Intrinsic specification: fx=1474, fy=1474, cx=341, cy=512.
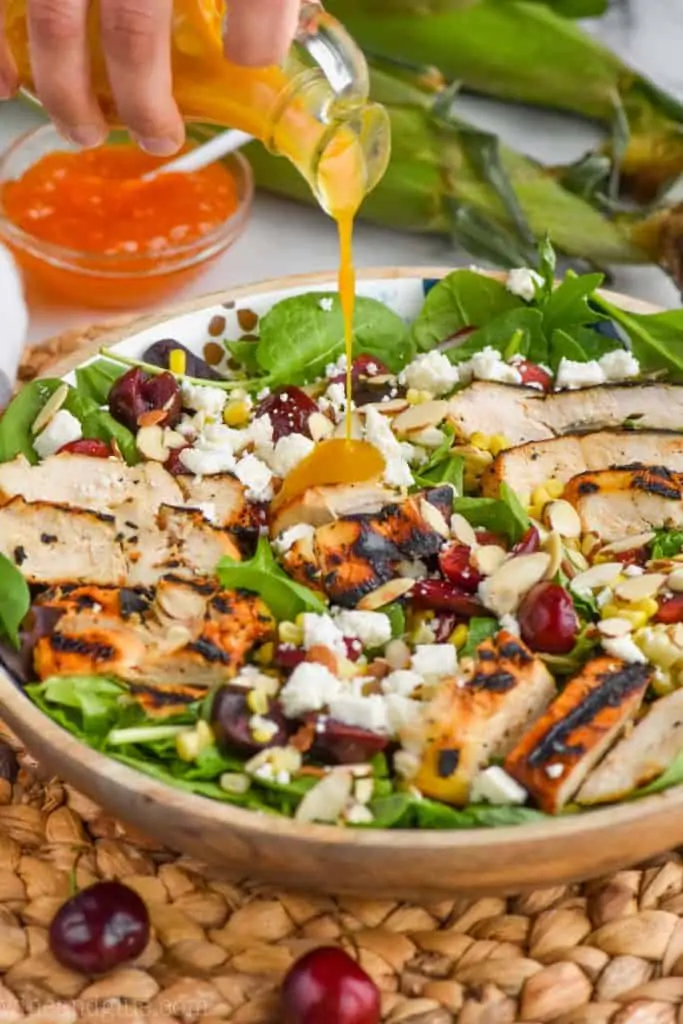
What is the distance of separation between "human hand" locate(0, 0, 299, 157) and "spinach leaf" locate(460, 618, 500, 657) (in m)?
1.11

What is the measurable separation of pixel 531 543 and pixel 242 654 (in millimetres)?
652

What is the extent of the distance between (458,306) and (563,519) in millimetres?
932

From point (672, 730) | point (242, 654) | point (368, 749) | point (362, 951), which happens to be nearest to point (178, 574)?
point (242, 654)

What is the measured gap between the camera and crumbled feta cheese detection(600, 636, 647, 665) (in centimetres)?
275

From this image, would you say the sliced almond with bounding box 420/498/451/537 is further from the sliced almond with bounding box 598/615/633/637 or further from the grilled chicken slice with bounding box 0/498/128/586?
the grilled chicken slice with bounding box 0/498/128/586

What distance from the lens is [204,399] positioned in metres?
3.50

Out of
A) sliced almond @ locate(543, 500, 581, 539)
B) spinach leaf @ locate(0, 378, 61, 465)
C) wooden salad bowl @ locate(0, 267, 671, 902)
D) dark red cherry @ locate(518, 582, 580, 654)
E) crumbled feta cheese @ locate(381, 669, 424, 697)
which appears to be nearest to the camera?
wooden salad bowl @ locate(0, 267, 671, 902)

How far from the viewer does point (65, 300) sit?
4.91m

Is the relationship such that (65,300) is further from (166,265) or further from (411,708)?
(411,708)

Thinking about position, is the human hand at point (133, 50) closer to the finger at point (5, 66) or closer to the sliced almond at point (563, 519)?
the finger at point (5, 66)

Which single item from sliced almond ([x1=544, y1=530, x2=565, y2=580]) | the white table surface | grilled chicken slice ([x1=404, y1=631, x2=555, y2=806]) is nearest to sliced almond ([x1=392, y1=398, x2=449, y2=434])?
sliced almond ([x1=544, y1=530, x2=565, y2=580])

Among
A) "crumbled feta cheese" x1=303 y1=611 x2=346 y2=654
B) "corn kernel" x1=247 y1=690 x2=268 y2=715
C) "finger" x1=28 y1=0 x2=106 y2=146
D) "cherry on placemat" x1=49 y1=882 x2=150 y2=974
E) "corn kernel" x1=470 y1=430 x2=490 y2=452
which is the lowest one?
"cherry on placemat" x1=49 y1=882 x2=150 y2=974

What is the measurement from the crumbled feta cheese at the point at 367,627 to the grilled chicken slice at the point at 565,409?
789 mm

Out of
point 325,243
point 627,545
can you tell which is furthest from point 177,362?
point 325,243
